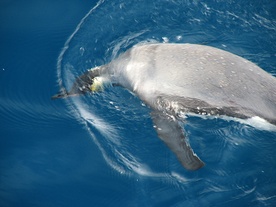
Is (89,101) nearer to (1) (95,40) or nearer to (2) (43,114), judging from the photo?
(2) (43,114)

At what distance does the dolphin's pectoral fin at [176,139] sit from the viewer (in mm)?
2895

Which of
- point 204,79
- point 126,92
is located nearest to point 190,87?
point 204,79

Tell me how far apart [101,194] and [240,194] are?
4.11 feet

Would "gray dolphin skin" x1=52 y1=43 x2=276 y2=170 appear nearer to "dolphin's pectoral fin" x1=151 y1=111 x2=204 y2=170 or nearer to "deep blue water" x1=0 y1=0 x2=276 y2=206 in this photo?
"dolphin's pectoral fin" x1=151 y1=111 x2=204 y2=170

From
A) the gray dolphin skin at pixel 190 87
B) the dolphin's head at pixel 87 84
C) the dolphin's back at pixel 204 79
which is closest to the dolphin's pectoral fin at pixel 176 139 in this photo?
the gray dolphin skin at pixel 190 87

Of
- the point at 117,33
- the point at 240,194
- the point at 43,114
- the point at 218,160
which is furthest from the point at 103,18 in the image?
the point at 240,194

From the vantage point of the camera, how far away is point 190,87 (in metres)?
3.05

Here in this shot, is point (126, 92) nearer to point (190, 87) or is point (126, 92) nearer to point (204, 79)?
point (190, 87)

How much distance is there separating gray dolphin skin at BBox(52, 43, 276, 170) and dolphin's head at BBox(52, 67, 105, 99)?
0.05 ft

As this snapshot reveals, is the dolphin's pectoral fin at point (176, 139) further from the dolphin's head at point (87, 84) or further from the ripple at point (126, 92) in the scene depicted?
the dolphin's head at point (87, 84)

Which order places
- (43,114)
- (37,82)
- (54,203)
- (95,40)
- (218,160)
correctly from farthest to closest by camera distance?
(95,40) < (37,82) < (43,114) < (218,160) < (54,203)

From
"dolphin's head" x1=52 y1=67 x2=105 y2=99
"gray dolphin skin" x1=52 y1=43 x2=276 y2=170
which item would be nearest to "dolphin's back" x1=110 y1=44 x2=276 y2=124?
"gray dolphin skin" x1=52 y1=43 x2=276 y2=170

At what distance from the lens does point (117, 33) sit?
4254 mm

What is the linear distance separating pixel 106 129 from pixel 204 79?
1.10m
